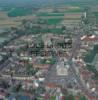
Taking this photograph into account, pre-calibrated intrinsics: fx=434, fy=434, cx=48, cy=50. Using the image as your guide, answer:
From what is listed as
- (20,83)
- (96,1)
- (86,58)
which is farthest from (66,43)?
(96,1)

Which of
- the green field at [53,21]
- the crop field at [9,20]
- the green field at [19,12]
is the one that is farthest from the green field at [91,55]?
the green field at [19,12]

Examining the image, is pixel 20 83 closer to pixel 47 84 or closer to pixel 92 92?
pixel 47 84

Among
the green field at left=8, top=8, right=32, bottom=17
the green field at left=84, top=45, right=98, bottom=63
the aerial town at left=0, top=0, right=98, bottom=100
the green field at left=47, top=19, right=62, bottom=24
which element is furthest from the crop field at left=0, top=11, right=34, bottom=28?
the green field at left=84, top=45, right=98, bottom=63

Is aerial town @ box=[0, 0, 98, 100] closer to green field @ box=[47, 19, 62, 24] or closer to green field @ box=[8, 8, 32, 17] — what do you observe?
green field @ box=[47, 19, 62, 24]

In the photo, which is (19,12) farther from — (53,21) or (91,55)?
(91,55)

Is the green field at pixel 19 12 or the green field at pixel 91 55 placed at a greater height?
the green field at pixel 91 55

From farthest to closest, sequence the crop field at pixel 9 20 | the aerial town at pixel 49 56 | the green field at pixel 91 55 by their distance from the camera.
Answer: the crop field at pixel 9 20
the green field at pixel 91 55
the aerial town at pixel 49 56

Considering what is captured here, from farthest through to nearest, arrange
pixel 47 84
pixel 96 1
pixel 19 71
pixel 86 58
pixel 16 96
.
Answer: pixel 96 1
pixel 86 58
pixel 19 71
pixel 47 84
pixel 16 96

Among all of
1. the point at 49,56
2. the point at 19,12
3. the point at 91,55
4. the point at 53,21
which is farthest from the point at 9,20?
the point at 91,55

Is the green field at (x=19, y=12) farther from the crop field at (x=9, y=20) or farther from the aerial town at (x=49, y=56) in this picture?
the crop field at (x=9, y=20)
